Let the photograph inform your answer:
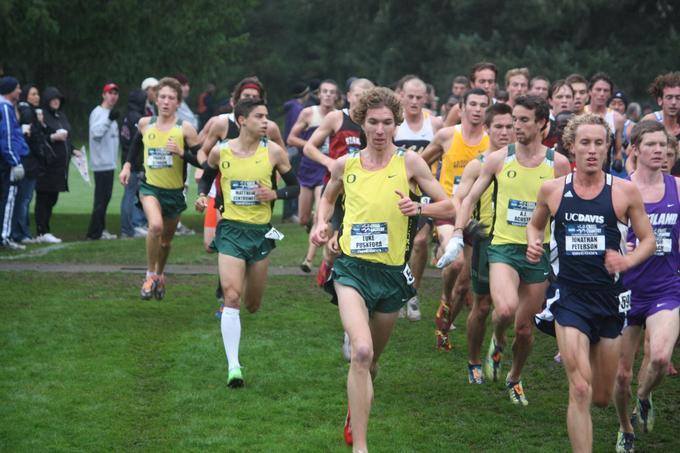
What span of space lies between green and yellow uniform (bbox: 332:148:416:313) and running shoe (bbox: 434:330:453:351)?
308cm

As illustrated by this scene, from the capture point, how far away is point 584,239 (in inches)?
295

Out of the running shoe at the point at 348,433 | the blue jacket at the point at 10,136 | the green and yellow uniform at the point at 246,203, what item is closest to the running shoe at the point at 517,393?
the running shoe at the point at 348,433

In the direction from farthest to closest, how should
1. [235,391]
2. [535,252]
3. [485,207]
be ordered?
[485,207], [235,391], [535,252]

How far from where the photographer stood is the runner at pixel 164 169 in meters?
12.5

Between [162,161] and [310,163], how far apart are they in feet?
12.1

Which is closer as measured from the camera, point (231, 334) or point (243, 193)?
point (231, 334)

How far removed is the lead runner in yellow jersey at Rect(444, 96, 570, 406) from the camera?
9.20 m

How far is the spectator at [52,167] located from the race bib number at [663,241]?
1153cm

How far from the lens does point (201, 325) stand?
12.0m

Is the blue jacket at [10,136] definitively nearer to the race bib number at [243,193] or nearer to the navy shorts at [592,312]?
the race bib number at [243,193]

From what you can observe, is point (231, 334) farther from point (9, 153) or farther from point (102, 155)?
point (102, 155)

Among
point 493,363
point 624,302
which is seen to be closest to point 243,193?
point 493,363

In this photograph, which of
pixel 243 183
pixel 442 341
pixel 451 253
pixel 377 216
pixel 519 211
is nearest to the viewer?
pixel 377 216

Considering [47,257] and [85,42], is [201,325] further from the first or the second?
[85,42]
